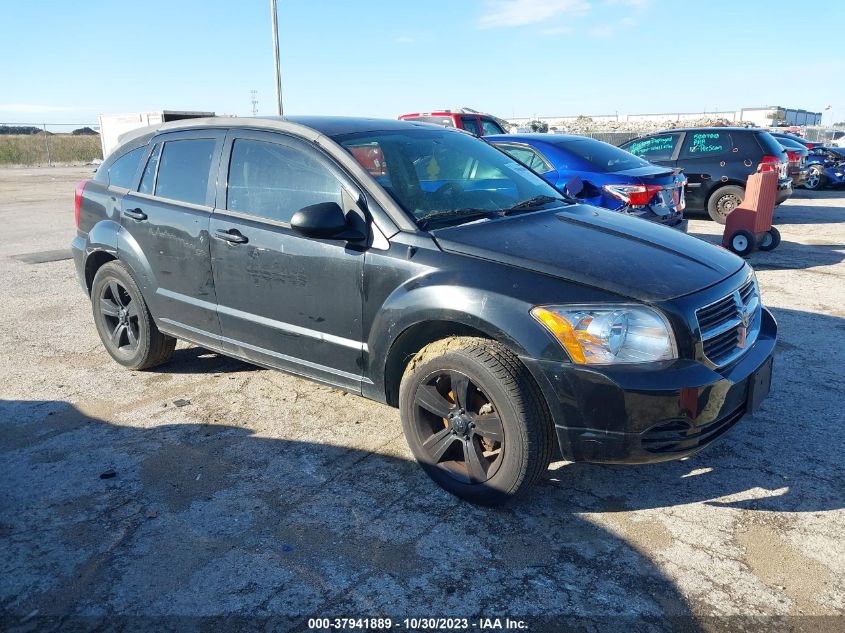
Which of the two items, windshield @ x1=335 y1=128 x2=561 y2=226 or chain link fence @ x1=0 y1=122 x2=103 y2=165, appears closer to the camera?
windshield @ x1=335 y1=128 x2=561 y2=226

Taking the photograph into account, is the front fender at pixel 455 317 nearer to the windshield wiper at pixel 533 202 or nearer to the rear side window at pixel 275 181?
the rear side window at pixel 275 181

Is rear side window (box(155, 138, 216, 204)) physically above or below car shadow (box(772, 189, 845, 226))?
above

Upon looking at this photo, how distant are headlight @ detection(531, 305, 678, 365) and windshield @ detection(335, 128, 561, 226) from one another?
0.99 meters

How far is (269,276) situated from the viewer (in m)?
3.77

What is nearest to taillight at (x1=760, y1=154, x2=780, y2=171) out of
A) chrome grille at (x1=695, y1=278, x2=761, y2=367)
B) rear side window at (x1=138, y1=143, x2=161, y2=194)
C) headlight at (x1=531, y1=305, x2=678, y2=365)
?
chrome grille at (x1=695, y1=278, x2=761, y2=367)

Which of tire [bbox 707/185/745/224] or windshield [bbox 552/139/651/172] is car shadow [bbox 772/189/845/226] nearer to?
tire [bbox 707/185/745/224]

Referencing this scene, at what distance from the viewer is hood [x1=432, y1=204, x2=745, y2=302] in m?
2.94

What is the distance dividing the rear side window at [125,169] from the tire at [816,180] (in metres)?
18.3

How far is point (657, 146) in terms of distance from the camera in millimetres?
12250

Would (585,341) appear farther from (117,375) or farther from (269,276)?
(117,375)

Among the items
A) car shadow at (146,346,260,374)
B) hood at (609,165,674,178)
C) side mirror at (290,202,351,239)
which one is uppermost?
hood at (609,165,674,178)

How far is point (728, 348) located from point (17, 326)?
6068mm

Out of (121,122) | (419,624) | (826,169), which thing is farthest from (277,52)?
(419,624)

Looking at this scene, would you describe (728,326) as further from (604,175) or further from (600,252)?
(604,175)
